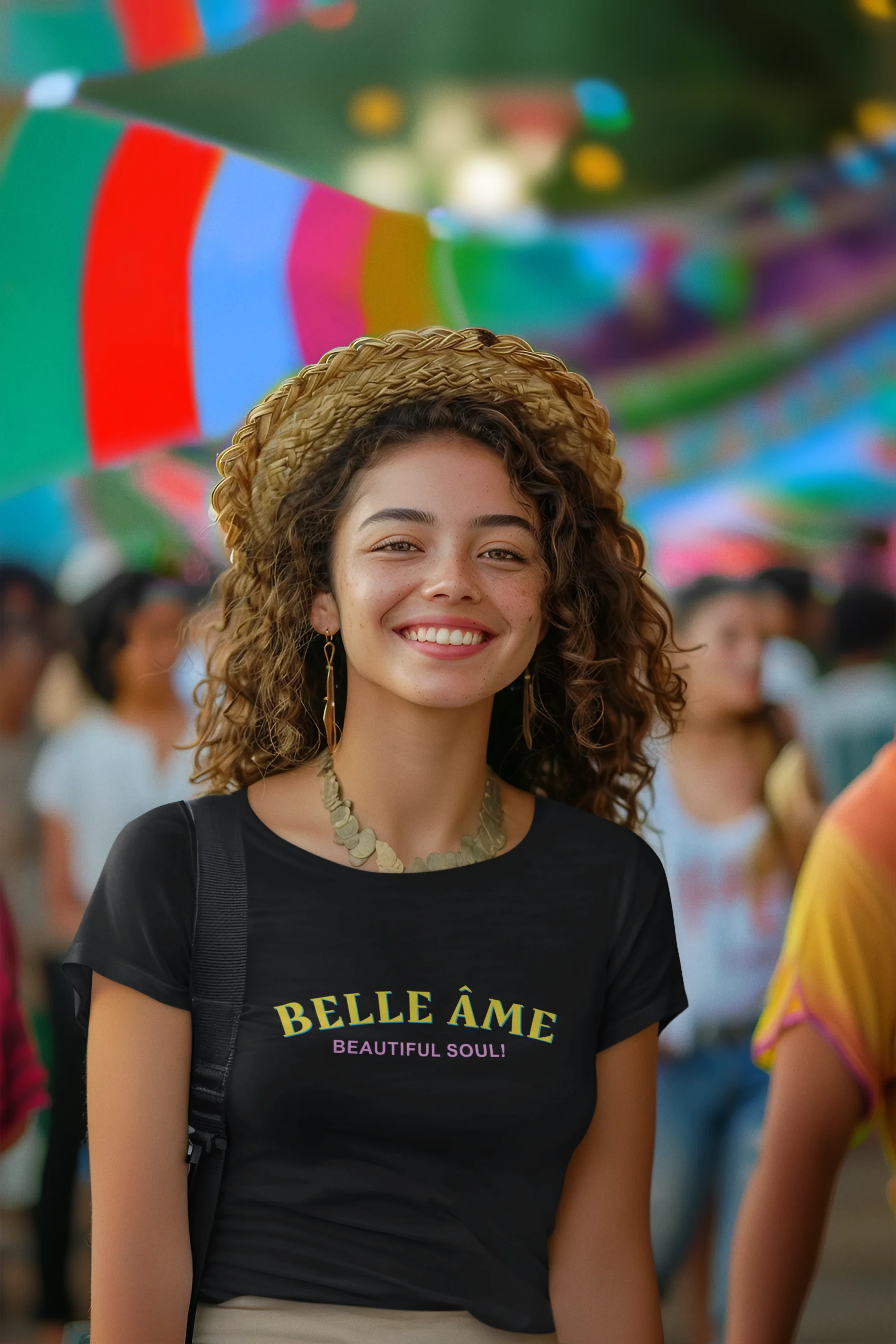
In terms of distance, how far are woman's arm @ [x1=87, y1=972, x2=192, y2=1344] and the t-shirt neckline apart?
16cm

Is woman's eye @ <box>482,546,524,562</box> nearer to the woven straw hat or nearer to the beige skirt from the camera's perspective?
the woven straw hat

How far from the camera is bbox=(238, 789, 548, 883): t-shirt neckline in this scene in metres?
1.14

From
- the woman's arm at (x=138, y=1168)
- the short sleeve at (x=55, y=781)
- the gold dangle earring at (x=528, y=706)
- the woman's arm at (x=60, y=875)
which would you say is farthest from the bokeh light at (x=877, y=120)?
the woman's arm at (x=138, y=1168)

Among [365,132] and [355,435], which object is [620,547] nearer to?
[355,435]

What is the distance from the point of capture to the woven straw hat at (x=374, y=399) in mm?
1243

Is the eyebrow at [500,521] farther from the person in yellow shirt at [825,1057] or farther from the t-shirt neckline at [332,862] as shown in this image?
the person in yellow shirt at [825,1057]

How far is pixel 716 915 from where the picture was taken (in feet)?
8.98

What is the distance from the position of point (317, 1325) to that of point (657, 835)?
161 cm

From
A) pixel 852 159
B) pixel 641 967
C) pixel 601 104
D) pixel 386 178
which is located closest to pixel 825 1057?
pixel 641 967

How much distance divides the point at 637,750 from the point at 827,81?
291 centimetres

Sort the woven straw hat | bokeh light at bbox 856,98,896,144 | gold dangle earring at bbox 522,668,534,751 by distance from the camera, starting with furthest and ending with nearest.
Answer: bokeh light at bbox 856,98,896,144 → gold dangle earring at bbox 522,668,534,751 → the woven straw hat

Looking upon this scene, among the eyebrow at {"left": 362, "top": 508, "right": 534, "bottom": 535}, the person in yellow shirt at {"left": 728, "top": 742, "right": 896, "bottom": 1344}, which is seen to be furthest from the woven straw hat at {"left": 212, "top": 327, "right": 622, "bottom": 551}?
the person in yellow shirt at {"left": 728, "top": 742, "right": 896, "bottom": 1344}

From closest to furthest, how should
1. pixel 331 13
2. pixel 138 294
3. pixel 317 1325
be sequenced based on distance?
pixel 317 1325, pixel 138 294, pixel 331 13

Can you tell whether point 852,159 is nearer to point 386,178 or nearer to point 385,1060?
point 386,178
